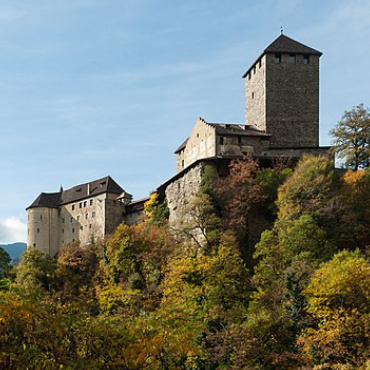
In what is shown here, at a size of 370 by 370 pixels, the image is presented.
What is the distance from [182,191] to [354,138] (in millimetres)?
15606

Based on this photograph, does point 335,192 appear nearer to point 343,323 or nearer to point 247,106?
point 343,323

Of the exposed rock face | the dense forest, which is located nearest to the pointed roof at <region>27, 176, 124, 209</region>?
the dense forest

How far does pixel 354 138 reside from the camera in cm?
5675

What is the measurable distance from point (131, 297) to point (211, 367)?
13.9 metres

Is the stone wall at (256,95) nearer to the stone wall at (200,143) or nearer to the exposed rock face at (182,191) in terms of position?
the stone wall at (200,143)

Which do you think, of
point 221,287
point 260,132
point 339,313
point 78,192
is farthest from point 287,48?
point 339,313

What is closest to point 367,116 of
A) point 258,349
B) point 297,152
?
point 297,152

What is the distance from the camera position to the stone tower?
58.2m

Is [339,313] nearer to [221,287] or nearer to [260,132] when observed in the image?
[221,287]

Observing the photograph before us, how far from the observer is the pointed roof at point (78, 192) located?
7394cm

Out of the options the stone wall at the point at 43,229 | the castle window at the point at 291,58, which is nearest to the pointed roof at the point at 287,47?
the castle window at the point at 291,58

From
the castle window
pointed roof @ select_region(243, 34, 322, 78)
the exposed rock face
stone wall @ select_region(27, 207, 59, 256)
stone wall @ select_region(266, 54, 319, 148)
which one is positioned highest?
pointed roof @ select_region(243, 34, 322, 78)

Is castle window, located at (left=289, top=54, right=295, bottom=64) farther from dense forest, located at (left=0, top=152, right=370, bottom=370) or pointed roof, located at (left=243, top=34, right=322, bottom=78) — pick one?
dense forest, located at (left=0, top=152, right=370, bottom=370)

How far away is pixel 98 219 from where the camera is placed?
70.9 metres
